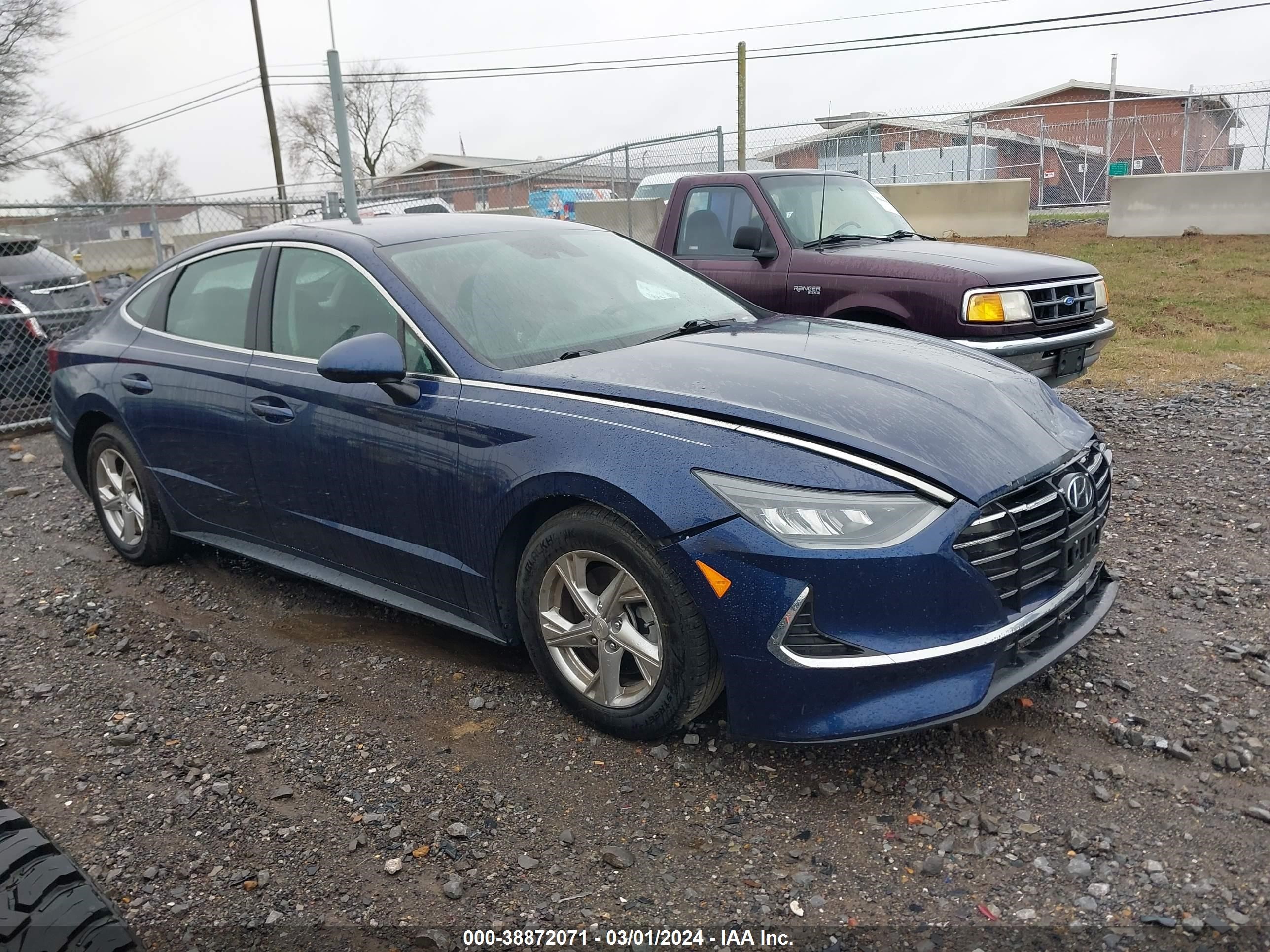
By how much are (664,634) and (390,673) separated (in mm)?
1410

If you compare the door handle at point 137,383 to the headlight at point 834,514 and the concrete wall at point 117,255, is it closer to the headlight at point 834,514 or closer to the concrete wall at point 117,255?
the headlight at point 834,514

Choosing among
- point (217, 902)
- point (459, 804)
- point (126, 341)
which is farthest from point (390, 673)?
point (126, 341)

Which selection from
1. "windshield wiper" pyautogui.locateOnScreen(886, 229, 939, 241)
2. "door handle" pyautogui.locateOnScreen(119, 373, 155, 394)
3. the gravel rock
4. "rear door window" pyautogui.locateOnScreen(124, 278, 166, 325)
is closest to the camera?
the gravel rock

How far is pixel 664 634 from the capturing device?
2.97 meters

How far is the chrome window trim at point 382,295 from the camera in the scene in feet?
11.6

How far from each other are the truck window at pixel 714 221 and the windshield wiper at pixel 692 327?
344cm

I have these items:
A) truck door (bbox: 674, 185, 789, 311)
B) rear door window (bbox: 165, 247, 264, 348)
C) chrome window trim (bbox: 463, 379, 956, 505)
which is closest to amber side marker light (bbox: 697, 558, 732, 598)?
chrome window trim (bbox: 463, 379, 956, 505)

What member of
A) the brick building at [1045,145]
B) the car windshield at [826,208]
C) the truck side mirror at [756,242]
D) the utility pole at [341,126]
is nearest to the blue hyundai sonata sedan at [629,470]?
the truck side mirror at [756,242]

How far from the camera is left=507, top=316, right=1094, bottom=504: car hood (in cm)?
289

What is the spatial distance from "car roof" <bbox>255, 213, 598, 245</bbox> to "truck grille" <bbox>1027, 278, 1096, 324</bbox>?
129 inches

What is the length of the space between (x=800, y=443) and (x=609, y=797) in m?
1.17

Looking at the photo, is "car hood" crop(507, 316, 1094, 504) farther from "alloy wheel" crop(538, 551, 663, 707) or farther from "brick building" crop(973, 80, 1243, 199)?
"brick building" crop(973, 80, 1243, 199)

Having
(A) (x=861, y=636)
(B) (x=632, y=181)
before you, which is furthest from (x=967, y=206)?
(A) (x=861, y=636)

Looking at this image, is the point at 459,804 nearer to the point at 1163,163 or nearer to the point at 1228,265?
the point at 1228,265
